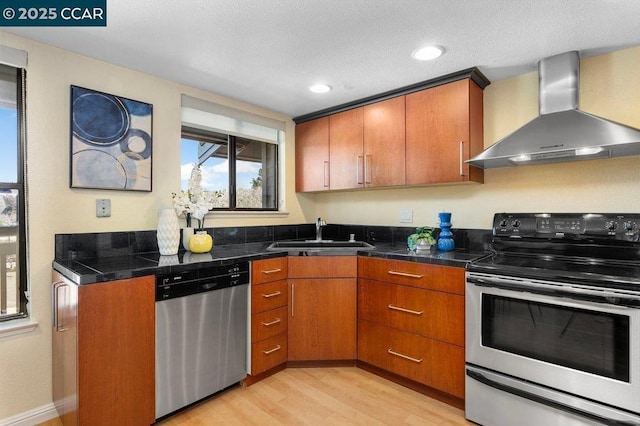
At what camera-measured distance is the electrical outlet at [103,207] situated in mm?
2051

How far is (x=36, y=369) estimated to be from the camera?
183cm

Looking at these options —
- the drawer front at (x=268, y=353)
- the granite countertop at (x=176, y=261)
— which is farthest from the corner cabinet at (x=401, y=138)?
the drawer front at (x=268, y=353)

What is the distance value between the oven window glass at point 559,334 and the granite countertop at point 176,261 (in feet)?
1.13

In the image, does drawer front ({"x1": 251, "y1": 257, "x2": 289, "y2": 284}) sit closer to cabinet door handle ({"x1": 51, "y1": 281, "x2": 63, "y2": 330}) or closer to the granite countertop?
the granite countertop

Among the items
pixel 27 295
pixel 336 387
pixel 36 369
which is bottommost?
pixel 336 387

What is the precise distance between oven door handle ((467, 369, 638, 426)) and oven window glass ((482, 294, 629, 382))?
0.59 feet

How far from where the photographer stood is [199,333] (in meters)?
1.92

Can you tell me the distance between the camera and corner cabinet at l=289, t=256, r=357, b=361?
240cm

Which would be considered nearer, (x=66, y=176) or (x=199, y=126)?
(x=66, y=176)

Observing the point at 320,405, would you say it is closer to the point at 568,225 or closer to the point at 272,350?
the point at 272,350

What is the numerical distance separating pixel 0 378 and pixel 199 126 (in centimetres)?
196

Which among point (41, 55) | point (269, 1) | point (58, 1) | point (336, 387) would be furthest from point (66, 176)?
point (336, 387)

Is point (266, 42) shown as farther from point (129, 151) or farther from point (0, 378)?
point (0, 378)

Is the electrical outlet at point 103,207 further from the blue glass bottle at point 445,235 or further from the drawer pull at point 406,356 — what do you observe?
the blue glass bottle at point 445,235
